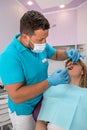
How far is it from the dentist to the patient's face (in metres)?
0.04

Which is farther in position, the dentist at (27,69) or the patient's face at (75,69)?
the patient's face at (75,69)

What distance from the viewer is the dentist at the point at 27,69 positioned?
1.14 metres

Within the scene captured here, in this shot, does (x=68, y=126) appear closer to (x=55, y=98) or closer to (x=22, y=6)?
(x=55, y=98)

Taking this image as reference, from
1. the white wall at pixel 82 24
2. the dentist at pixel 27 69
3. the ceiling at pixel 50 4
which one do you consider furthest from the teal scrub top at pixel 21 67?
the white wall at pixel 82 24

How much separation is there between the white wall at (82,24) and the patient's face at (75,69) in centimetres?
228

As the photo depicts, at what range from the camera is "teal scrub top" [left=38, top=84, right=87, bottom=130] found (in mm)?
1141

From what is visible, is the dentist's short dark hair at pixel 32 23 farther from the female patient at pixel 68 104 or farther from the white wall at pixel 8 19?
the white wall at pixel 8 19

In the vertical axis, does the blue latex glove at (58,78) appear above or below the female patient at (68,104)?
above

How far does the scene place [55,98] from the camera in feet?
4.28

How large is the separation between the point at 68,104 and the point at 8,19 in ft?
7.20

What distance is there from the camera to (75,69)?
1377 mm

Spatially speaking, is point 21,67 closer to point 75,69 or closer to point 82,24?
point 75,69

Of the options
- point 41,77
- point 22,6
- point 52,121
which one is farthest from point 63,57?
point 22,6

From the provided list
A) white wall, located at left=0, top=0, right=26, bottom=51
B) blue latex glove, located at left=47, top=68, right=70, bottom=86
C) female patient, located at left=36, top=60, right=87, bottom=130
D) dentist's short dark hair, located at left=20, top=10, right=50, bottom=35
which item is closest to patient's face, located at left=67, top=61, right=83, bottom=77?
female patient, located at left=36, top=60, right=87, bottom=130
